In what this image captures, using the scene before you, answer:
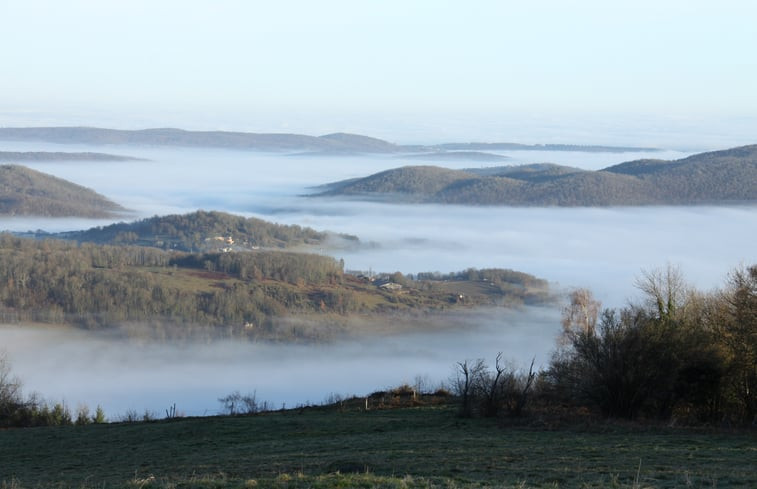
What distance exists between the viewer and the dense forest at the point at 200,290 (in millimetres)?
133625

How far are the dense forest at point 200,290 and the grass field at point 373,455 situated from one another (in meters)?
97.8

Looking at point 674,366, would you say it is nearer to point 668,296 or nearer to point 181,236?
point 668,296

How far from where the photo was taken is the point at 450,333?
427ft

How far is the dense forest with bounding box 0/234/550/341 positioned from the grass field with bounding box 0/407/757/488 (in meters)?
97.8

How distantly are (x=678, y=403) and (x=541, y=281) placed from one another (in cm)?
14453

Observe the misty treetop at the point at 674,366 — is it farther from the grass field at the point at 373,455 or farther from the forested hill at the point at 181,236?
the forested hill at the point at 181,236

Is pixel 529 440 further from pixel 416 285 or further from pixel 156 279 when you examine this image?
pixel 416 285

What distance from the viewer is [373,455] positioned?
2197cm

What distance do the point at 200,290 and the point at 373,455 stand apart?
122780 millimetres

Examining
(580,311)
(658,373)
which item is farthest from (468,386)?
(580,311)

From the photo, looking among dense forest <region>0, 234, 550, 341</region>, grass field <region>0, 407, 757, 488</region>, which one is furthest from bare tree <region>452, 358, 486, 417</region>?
dense forest <region>0, 234, 550, 341</region>

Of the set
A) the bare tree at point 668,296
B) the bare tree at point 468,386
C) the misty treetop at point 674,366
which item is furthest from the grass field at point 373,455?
the bare tree at point 668,296

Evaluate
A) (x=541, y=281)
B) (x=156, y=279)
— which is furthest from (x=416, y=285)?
(x=156, y=279)

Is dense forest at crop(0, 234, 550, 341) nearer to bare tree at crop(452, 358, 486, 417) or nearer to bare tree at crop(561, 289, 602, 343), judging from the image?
bare tree at crop(561, 289, 602, 343)
